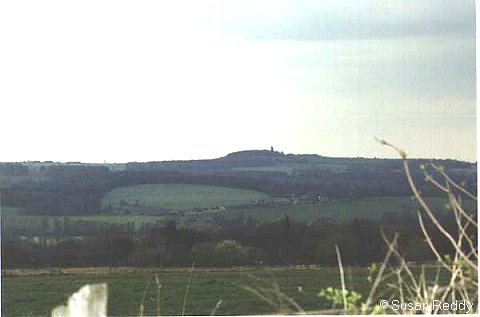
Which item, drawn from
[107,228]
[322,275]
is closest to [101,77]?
[107,228]

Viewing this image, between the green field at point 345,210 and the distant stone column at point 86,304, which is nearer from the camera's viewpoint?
the distant stone column at point 86,304

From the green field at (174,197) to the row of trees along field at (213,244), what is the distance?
5.8 inches

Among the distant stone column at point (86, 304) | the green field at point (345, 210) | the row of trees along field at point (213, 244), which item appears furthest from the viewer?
the green field at point (345, 210)

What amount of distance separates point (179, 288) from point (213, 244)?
15.7 inches

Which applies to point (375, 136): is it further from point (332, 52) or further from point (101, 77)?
point (101, 77)

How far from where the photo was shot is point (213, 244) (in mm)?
6258

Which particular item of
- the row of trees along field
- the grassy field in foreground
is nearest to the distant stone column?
the grassy field in foreground

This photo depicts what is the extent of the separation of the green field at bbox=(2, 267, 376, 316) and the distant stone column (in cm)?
4

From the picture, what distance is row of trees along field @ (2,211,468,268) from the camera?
20.3ft

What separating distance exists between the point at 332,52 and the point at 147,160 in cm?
153

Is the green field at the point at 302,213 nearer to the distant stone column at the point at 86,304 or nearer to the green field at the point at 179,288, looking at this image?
the green field at the point at 179,288

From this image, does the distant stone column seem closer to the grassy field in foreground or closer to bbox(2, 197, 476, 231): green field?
the grassy field in foreground

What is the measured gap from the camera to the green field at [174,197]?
6.21 metres

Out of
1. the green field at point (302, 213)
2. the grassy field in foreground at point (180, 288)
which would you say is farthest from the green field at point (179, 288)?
the green field at point (302, 213)
